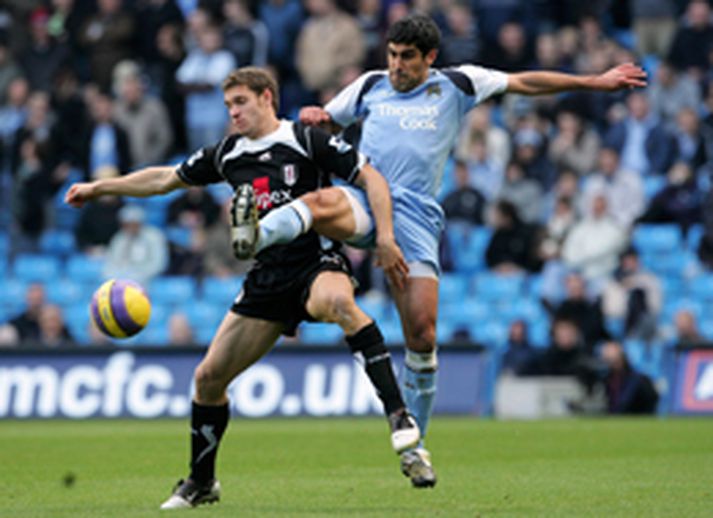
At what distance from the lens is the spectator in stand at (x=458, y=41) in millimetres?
19891

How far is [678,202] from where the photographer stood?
18.4 metres

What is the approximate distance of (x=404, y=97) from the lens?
30.4 feet

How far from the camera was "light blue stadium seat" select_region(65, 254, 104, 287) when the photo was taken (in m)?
20.2

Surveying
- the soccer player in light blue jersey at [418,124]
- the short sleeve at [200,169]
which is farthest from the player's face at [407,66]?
the short sleeve at [200,169]

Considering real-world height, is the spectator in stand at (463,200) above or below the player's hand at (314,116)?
below

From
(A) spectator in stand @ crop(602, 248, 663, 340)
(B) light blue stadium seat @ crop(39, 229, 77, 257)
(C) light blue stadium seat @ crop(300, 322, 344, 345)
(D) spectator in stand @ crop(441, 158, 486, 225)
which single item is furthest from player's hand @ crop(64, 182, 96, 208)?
(B) light blue stadium seat @ crop(39, 229, 77, 257)

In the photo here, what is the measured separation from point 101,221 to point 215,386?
12349mm

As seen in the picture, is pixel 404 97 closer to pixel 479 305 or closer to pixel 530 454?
pixel 530 454

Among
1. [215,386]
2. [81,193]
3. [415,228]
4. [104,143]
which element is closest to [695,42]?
[104,143]

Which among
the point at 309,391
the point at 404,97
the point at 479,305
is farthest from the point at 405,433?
the point at 479,305

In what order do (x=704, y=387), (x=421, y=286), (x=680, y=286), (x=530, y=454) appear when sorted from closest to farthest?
1. (x=421, y=286)
2. (x=530, y=454)
3. (x=704, y=387)
4. (x=680, y=286)

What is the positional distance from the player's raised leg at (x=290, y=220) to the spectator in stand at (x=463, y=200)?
33.5ft

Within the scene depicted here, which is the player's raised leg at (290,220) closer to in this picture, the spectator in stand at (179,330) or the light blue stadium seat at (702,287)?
the spectator in stand at (179,330)

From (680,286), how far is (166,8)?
326 inches
